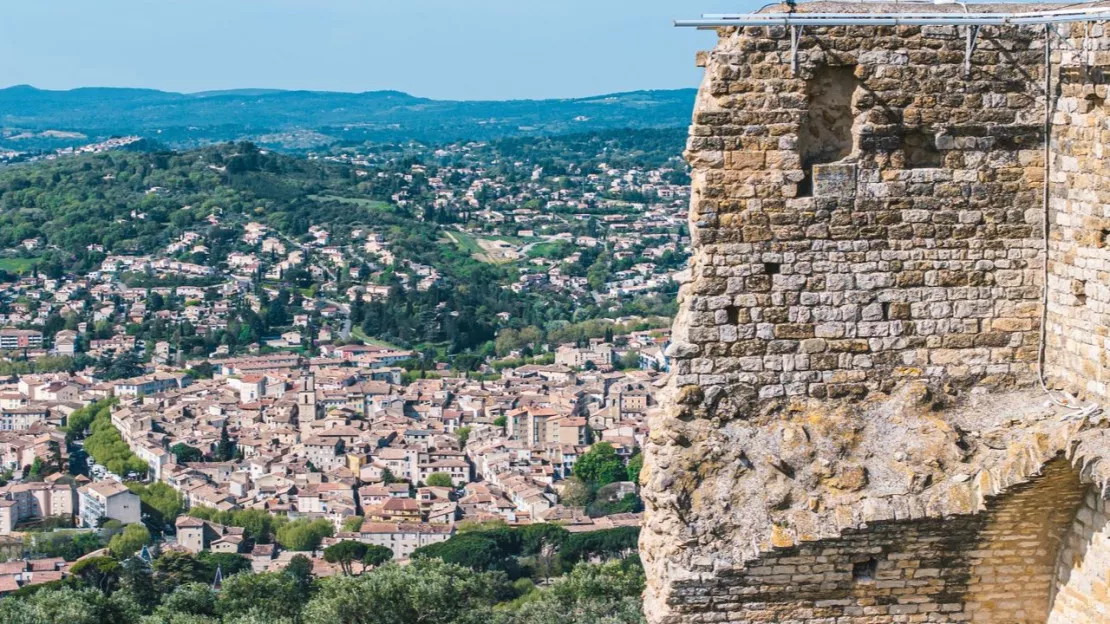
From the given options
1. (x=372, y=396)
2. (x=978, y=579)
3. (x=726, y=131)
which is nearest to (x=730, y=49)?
(x=726, y=131)

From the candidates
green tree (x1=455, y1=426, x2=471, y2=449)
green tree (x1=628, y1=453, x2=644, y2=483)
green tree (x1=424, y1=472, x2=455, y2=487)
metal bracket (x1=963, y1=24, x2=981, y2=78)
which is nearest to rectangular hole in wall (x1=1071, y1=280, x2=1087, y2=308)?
metal bracket (x1=963, y1=24, x2=981, y2=78)

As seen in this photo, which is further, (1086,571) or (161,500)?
(161,500)

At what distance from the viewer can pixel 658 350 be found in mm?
82188

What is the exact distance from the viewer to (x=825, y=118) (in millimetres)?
5105

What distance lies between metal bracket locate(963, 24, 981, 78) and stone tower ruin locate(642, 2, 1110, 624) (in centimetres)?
2

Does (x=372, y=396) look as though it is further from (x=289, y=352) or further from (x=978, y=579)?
(x=978, y=579)

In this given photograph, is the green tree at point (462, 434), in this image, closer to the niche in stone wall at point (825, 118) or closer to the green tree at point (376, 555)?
the green tree at point (376, 555)

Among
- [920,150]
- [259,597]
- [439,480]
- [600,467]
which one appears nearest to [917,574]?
[920,150]

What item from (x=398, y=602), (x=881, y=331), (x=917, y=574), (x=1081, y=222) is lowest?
(x=398, y=602)

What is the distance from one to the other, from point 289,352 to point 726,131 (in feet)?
293

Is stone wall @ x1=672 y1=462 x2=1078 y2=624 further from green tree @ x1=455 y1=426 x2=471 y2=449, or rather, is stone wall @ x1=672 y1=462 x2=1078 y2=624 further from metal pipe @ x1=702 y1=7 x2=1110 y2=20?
green tree @ x1=455 y1=426 x2=471 y2=449

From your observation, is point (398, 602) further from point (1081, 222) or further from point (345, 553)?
point (345, 553)

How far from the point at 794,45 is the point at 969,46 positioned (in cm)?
57

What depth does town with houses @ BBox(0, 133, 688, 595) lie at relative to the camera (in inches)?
2320
